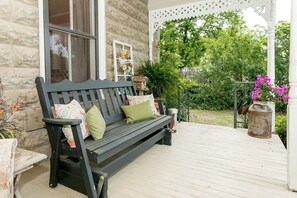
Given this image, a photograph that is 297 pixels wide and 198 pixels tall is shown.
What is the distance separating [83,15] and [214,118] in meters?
4.52

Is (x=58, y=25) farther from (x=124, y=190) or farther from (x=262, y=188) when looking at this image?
(x=262, y=188)

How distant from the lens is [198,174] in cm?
208

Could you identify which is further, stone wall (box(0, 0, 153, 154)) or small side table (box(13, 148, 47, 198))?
stone wall (box(0, 0, 153, 154))

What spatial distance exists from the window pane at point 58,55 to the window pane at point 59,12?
141 mm

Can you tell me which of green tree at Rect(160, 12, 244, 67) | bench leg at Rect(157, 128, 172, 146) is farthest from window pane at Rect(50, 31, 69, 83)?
green tree at Rect(160, 12, 244, 67)

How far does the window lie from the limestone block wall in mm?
169

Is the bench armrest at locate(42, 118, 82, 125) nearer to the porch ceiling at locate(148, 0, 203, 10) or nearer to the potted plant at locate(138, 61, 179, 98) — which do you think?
the potted plant at locate(138, 61, 179, 98)

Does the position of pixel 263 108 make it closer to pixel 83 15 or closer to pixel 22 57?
pixel 83 15

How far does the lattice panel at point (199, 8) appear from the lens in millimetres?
3748

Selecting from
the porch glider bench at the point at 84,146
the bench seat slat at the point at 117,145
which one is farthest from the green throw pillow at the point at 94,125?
the bench seat slat at the point at 117,145

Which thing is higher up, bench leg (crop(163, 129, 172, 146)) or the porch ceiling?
the porch ceiling

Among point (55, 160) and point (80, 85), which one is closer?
point (55, 160)

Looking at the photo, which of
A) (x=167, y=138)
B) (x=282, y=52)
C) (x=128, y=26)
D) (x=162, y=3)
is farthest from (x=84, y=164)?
(x=282, y=52)

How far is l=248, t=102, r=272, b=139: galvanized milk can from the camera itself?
3.16 m
